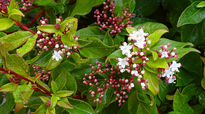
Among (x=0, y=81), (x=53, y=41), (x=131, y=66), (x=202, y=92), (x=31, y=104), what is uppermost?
(x=53, y=41)

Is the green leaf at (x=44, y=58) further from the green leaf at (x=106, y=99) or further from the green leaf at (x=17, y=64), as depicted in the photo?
the green leaf at (x=106, y=99)

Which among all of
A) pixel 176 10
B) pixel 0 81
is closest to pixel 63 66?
pixel 0 81

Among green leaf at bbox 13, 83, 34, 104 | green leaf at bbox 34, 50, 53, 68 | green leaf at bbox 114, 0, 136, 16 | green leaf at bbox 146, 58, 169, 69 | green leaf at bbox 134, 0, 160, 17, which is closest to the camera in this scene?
green leaf at bbox 13, 83, 34, 104

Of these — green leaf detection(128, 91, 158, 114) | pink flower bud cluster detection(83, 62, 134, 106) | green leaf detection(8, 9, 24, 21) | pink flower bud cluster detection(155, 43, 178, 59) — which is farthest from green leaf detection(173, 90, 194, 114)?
green leaf detection(8, 9, 24, 21)

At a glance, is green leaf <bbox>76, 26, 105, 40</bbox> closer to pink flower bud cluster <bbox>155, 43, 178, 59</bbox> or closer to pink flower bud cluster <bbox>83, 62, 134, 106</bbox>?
pink flower bud cluster <bbox>83, 62, 134, 106</bbox>

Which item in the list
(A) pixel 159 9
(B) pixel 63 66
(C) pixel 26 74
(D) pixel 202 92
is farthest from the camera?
(A) pixel 159 9

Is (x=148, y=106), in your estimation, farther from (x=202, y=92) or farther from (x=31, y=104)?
(x=31, y=104)

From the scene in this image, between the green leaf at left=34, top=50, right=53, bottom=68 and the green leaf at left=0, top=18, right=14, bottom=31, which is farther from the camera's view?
Answer: the green leaf at left=34, top=50, right=53, bottom=68
